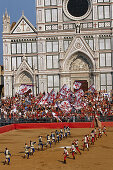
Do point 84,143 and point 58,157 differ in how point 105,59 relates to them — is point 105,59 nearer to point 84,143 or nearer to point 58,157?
point 84,143

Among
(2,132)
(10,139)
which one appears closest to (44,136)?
(10,139)

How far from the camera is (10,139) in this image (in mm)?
33688

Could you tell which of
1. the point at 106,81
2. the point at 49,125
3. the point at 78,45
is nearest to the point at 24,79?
the point at 78,45

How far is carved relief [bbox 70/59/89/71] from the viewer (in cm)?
5669

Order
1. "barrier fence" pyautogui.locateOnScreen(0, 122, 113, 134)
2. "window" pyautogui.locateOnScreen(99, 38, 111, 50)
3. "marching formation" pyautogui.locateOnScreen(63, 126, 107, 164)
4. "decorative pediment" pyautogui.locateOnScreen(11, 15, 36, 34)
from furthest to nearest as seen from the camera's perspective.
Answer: "decorative pediment" pyautogui.locateOnScreen(11, 15, 36, 34), "window" pyautogui.locateOnScreen(99, 38, 111, 50), "barrier fence" pyautogui.locateOnScreen(0, 122, 113, 134), "marching formation" pyautogui.locateOnScreen(63, 126, 107, 164)

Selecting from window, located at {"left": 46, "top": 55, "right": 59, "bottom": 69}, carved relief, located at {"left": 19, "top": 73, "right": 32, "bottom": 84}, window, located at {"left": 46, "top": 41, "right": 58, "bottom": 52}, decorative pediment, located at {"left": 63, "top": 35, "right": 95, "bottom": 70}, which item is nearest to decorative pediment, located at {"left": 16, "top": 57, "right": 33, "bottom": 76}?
carved relief, located at {"left": 19, "top": 73, "right": 32, "bottom": 84}

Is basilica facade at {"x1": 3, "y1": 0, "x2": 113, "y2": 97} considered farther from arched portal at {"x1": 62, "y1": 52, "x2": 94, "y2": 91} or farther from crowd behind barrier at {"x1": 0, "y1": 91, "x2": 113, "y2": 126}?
crowd behind barrier at {"x1": 0, "y1": 91, "x2": 113, "y2": 126}

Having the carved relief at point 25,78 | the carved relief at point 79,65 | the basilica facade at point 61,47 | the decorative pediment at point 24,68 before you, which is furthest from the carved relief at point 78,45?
the carved relief at point 25,78

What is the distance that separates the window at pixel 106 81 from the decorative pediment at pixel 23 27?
14.6 m

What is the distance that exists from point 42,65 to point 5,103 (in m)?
11.4

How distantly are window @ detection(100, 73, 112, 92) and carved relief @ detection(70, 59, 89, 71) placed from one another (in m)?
3.13

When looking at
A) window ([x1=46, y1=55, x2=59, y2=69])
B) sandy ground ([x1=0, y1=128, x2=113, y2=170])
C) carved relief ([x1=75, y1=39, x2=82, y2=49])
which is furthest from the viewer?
window ([x1=46, y1=55, x2=59, y2=69])

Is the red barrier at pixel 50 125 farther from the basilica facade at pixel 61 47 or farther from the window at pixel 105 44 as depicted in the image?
the window at pixel 105 44

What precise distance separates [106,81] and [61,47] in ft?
32.0
